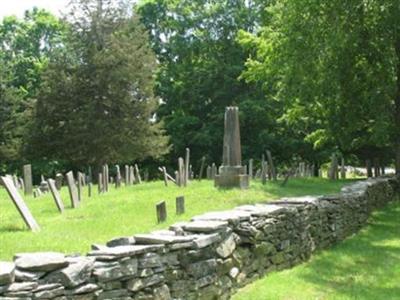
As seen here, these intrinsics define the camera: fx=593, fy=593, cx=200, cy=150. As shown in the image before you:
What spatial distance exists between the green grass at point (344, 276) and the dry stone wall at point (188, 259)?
254 millimetres

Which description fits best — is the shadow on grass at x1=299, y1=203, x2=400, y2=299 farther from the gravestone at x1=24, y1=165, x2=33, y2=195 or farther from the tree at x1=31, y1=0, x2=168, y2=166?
the tree at x1=31, y1=0, x2=168, y2=166

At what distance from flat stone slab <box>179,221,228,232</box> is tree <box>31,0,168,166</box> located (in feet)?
84.9

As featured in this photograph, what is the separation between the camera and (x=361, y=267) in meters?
10.5

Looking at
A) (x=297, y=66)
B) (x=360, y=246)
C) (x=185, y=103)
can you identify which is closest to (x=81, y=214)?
(x=360, y=246)

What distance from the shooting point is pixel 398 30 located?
21109 millimetres

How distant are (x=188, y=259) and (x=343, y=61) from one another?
659 inches

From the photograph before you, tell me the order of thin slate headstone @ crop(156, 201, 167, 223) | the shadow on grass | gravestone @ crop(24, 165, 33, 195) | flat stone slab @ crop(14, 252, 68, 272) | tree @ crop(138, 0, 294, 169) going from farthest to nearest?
1. tree @ crop(138, 0, 294, 169)
2. gravestone @ crop(24, 165, 33, 195)
3. thin slate headstone @ crop(156, 201, 167, 223)
4. the shadow on grass
5. flat stone slab @ crop(14, 252, 68, 272)

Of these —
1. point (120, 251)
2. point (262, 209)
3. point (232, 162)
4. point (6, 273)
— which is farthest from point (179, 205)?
point (6, 273)

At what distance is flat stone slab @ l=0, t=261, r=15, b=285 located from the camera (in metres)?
4.55

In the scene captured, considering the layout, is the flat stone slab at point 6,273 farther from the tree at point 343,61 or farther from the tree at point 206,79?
the tree at point 206,79

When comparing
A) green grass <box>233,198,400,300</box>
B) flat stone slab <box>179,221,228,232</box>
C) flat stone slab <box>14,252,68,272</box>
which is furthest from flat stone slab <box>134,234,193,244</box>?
green grass <box>233,198,400,300</box>

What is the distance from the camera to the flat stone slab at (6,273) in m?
4.55

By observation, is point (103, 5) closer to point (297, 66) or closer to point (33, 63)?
point (33, 63)

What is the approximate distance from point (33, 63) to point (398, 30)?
115 ft
